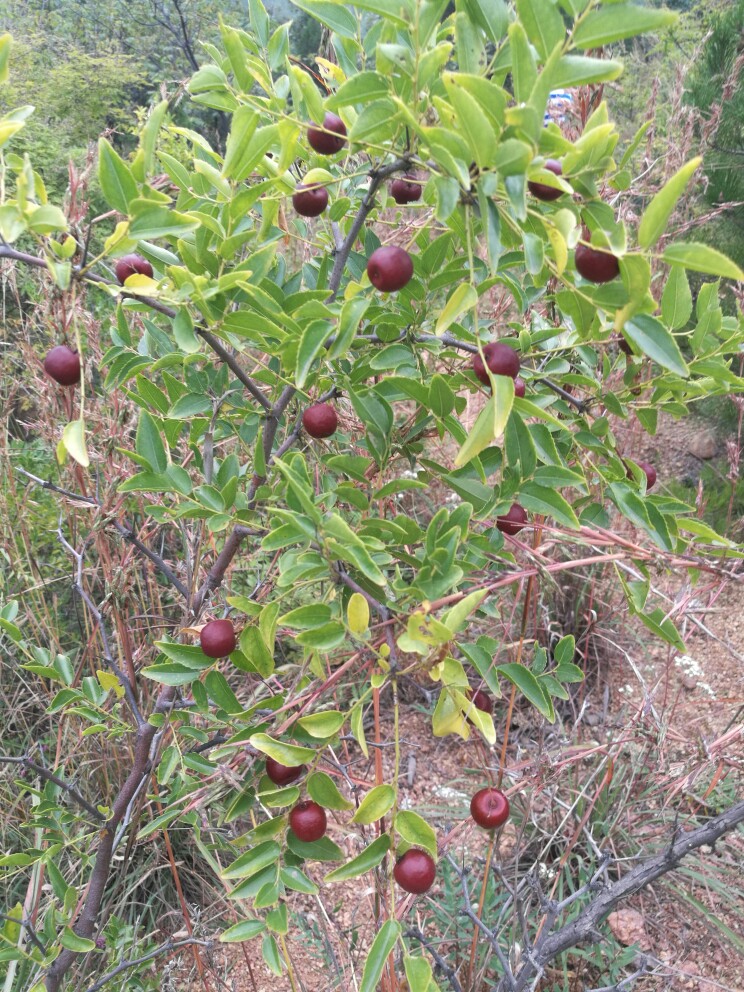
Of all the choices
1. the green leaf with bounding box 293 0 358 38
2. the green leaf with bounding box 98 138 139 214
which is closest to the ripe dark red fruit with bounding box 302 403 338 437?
the green leaf with bounding box 98 138 139 214

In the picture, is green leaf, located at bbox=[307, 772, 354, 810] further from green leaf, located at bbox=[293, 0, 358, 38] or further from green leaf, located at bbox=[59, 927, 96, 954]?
green leaf, located at bbox=[293, 0, 358, 38]

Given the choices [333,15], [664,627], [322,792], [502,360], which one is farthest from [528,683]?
[333,15]

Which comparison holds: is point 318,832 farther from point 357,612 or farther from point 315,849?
point 357,612

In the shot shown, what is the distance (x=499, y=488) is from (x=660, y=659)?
1.87m

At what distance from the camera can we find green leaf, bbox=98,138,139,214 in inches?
23.9

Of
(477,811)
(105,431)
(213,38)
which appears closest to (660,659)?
(477,811)

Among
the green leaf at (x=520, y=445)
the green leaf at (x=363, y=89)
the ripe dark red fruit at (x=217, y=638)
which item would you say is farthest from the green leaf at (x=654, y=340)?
the ripe dark red fruit at (x=217, y=638)

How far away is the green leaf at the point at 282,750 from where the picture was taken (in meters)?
0.63

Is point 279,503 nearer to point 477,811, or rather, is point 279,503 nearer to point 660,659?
point 477,811

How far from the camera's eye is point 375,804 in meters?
0.62

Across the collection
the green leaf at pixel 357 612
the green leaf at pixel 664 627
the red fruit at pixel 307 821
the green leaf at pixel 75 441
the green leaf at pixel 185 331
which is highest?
the green leaf at pixel 185 331

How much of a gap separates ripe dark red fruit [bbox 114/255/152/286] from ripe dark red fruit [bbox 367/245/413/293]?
268mm

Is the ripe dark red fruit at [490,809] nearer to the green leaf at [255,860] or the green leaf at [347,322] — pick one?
the green leaf at [255,860]

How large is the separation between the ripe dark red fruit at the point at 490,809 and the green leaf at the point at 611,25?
0.77m
